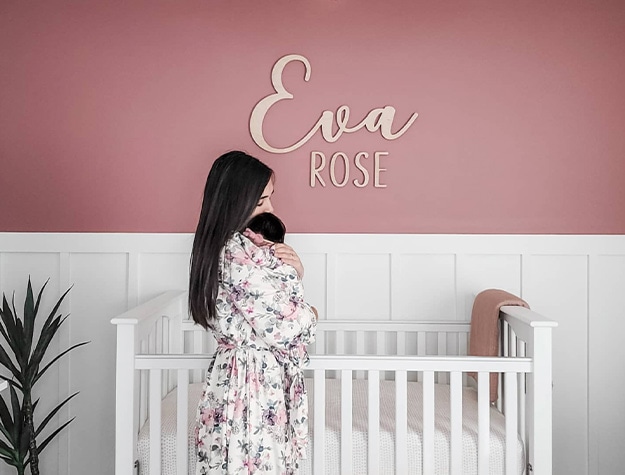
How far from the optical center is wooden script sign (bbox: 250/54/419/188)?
8.96ft

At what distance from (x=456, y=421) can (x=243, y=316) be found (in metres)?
0.72

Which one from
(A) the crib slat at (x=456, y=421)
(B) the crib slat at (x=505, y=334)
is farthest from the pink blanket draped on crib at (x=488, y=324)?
(A) the crib slat at (x=456, y=421)

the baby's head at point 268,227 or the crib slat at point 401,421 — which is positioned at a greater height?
the baby's head at point 268,227

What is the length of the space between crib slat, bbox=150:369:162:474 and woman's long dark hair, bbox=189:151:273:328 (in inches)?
13.2

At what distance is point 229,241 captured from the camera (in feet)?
5.83

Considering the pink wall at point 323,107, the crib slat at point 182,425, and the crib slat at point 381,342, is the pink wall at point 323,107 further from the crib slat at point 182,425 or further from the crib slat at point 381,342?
the crib slat at point 182,425

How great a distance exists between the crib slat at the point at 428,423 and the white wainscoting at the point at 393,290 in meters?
0.83

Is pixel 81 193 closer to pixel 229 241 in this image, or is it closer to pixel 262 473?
pixel 229 241

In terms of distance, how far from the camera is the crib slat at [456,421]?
195 centimetres

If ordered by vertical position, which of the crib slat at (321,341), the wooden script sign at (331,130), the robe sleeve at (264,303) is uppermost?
the wooden script sign at (331,130)

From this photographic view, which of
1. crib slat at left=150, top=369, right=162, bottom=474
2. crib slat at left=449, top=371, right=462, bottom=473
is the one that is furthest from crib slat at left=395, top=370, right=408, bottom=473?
crib slat at left=150, top=369, right=162, bottom=474

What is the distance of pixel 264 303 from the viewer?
174cm

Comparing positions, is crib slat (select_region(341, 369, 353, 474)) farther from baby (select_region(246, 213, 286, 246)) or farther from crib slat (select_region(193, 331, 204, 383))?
crib slat (select_region(193, 331, 204, 383))

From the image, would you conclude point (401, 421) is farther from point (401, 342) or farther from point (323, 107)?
point (323, 107)
